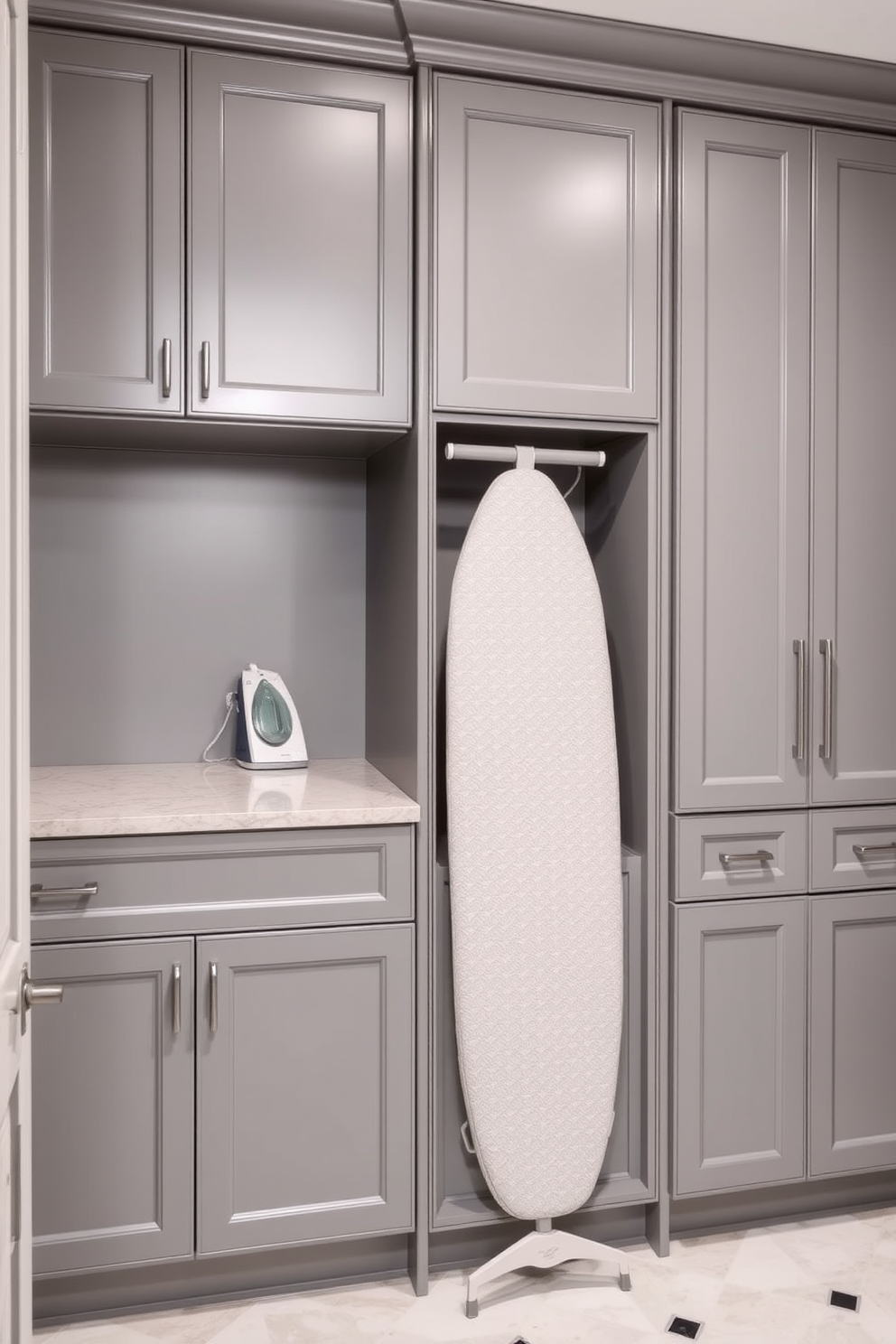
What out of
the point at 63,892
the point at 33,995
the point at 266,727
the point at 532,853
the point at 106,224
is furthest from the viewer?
the point at 266,727

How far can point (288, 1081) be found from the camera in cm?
201

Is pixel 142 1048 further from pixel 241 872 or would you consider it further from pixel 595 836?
pixel 595 836

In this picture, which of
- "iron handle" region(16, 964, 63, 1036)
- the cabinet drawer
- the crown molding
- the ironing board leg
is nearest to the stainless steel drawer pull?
"iron handle" region(16, 964, 63, 1036)

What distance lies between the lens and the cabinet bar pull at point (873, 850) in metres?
2.35

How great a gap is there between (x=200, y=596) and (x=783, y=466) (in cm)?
140

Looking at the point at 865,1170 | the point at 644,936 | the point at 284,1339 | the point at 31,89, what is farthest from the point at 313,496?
the point at 865,1170

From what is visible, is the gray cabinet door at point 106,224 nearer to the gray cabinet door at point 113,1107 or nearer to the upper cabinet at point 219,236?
the upper cabinet at point 219,236

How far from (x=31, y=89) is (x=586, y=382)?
3.94ft

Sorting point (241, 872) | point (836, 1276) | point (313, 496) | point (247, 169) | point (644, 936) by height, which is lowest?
point (836, 1276)

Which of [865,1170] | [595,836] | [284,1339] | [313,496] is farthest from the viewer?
[313,496]

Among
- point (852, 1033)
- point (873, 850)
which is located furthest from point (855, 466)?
point (852, 1033)

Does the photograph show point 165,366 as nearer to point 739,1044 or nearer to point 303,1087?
point 303,1087

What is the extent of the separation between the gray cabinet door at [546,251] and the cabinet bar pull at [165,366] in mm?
531

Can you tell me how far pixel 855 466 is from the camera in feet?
7.62
